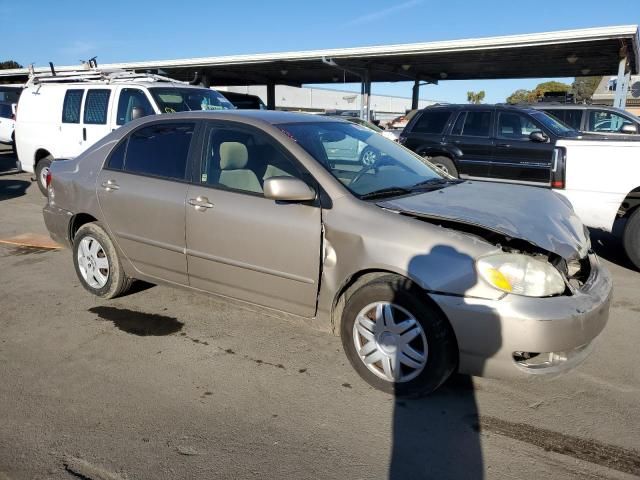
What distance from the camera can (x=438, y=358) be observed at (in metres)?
2.91

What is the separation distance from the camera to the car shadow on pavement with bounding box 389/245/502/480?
2504mm

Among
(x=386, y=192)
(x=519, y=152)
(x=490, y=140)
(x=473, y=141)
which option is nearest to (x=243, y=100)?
(x=473, y=141)

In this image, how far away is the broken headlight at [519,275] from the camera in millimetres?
2777

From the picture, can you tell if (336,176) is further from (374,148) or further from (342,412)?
(342,412)

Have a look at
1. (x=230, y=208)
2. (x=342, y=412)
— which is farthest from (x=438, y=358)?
(x=230, y=208)

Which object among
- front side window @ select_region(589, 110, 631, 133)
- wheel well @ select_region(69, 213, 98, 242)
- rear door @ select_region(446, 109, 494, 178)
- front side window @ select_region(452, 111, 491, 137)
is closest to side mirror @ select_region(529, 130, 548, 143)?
rear door @ select_region(446, 109, 494, 178)

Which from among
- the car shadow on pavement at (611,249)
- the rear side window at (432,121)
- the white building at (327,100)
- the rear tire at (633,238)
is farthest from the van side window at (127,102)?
the white building at (327,100)

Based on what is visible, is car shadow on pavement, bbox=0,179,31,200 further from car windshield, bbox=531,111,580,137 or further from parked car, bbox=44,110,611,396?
car windshield, bbox=531,111,580,137

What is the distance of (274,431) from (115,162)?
282 centimetres

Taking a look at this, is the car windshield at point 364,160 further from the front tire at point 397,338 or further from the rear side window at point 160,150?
the rear side window at point 160,150

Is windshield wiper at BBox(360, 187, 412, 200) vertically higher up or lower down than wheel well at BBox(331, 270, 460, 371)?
higher up

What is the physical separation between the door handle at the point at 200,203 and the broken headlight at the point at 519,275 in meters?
1.95

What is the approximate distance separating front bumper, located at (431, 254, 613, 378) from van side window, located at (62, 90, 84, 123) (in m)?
8.58

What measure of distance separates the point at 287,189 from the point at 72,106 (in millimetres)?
7787
